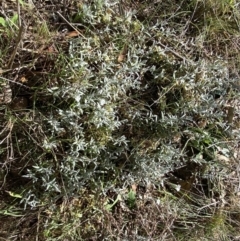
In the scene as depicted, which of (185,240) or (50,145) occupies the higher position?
(50,145)

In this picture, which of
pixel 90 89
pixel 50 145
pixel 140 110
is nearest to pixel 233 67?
pixel 140 110

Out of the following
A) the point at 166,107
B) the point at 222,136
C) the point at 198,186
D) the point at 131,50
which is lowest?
the point at 198,186

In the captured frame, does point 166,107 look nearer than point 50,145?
No

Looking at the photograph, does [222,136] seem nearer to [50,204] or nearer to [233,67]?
[233,67]

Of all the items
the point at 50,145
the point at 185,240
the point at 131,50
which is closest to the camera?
the point at 50,145

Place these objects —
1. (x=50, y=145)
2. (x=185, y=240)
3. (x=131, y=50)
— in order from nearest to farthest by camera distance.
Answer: (x=50, y=145), (x=131, y=50), (x=185, y=240)

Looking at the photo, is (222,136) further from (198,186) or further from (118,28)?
(118,28)

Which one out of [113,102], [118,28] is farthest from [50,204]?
[118,28]
